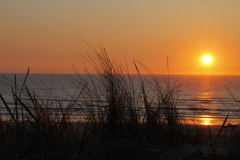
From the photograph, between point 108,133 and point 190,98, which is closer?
point 108,133

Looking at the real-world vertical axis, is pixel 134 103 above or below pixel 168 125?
above

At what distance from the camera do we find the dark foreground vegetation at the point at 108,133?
194 centimetres

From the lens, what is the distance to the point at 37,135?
212 cm

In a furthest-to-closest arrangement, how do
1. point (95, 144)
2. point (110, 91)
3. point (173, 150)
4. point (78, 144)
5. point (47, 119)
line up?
point (110, 91), point (173, 150), point (47, 119), point (95, 144), point (78, 144)

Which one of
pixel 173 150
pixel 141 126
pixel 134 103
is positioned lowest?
pixel 173 150

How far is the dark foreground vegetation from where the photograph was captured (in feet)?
6.38

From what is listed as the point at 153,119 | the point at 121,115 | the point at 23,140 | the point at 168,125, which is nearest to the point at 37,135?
the point at 23,140

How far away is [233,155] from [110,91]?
1.21 meters

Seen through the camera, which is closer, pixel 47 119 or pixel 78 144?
pixel 78 144

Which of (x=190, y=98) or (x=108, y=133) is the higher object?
(x=108, y=133)

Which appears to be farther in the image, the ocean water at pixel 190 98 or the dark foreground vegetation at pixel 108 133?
the ocean water at pixel 190 98

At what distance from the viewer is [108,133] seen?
100 inches

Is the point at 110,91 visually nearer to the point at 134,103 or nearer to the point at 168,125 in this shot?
the point at 134,103

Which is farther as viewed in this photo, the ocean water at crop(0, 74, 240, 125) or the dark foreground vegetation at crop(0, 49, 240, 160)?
the ocean water at crop(0, 74, 240, 125)
